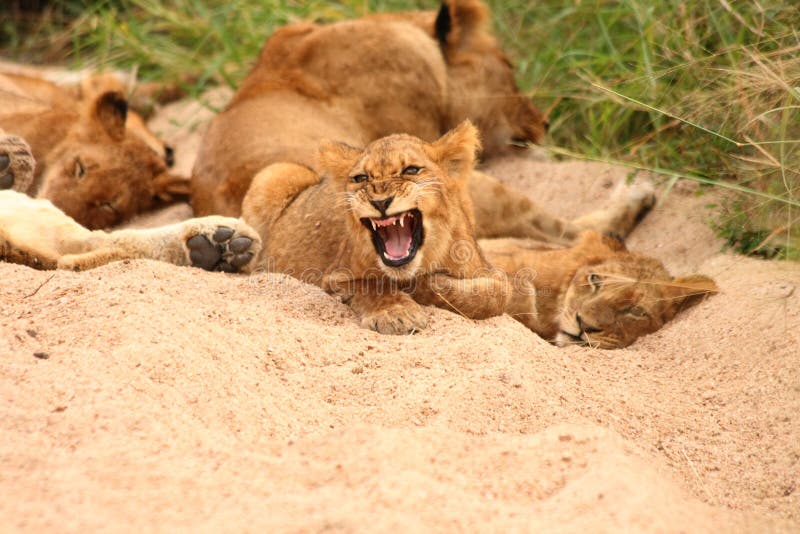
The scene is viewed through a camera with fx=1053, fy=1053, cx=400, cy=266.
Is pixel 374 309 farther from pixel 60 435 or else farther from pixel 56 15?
pixel 56 15

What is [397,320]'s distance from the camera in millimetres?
3949

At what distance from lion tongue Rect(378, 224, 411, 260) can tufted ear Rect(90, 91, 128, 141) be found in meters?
2.88

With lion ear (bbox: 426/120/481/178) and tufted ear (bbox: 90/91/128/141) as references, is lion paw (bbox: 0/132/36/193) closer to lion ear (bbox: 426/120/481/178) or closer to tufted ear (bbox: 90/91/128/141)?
tufted ear (bbox: 90/91/128/141)

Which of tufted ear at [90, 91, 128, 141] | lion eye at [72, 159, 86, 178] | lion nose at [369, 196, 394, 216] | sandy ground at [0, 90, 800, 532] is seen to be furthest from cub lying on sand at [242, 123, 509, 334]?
tufted ear at [90, 91, 128, 141]

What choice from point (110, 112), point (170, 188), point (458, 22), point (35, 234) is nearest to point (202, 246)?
point (35, 234)

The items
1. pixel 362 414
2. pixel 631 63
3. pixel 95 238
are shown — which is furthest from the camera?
pixel 631 63

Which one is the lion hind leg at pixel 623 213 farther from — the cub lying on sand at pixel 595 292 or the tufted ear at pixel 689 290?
the tufted ear at pixel 689 290

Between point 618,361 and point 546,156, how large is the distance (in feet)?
9.52

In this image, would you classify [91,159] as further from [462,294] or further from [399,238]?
[462,294]

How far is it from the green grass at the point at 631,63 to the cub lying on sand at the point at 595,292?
1.48 feet

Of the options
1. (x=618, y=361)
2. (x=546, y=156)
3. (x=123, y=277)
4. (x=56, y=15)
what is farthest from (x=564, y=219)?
(x=56, y=15)

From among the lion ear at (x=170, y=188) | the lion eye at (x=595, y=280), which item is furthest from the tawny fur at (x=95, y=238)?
the lion ear at (x=170, y=188)

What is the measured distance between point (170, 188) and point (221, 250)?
194 centimetres

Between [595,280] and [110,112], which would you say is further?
[110,112]
